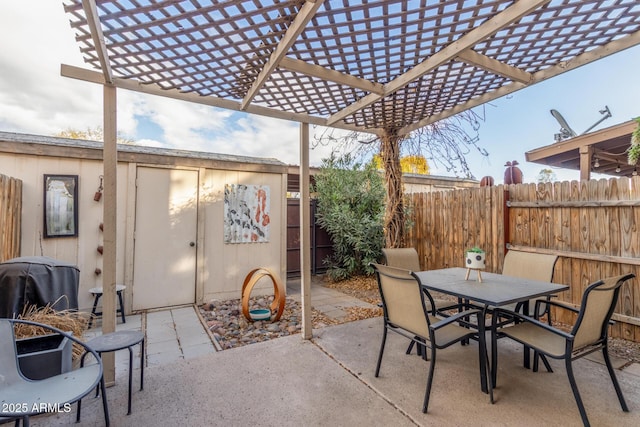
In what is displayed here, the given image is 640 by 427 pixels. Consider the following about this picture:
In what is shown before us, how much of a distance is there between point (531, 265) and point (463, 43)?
228cm

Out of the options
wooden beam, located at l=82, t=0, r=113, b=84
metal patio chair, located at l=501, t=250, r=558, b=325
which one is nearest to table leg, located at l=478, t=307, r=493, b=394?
metal patio chair, located at l=501, t=250, r=558, b=325

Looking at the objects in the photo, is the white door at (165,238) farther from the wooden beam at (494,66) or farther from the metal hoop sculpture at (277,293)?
the wooden beam at (494,66)

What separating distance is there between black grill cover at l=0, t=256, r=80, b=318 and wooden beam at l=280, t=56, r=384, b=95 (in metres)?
2.86

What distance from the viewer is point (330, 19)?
1.85 meters

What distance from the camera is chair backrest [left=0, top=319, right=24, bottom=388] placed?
4.91 feet

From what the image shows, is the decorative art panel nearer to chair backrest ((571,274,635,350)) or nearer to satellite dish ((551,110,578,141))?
chair backrest ((571,274,635,350))

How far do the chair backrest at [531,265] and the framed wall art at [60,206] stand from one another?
17.5 ft

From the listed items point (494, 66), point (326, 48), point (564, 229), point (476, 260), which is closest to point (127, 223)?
point (326, 48)

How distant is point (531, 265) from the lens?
116 inches

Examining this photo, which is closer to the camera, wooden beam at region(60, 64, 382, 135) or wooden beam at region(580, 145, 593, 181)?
wooden beam at region(60, 64, 382, 135)

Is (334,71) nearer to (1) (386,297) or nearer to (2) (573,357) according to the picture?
(1) (386,297)

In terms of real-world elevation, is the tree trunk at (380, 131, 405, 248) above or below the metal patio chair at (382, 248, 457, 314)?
above

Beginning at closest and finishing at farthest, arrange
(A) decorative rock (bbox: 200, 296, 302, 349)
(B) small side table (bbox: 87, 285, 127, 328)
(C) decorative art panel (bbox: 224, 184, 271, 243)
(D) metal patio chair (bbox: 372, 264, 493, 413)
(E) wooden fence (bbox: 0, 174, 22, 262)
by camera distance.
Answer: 1. (D) metal patio chair (bbox: 372, 264, 493, 413)
2. (E) wooden fence (bbox: 0, 174, 22, 262)
3. (A) decorative rock (bbox: 200, 296, 302, 349)
4. (B) small side table (bbox: 87, 285, 127, 328)
5. (C) decorative art panel (bbox: 224, 184, 271, 243)

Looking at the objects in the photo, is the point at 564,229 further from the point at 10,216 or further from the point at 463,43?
the point at 10,216
